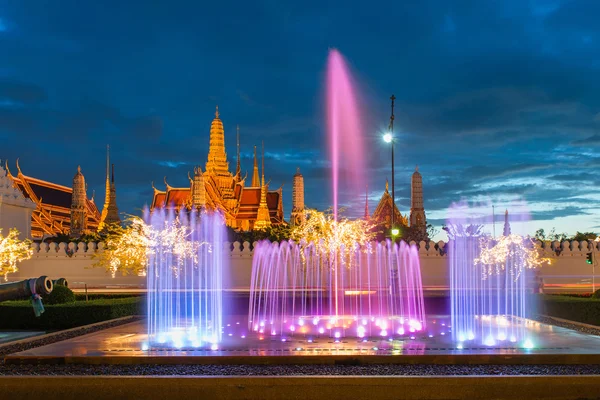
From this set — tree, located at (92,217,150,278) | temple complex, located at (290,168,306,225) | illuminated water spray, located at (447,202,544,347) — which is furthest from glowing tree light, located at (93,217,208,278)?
temple complex, located at (290,168,306,225)

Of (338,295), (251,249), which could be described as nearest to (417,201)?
(251,249)

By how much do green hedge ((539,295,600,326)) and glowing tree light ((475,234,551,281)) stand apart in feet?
37.6

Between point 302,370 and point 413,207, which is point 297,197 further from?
point 302,370

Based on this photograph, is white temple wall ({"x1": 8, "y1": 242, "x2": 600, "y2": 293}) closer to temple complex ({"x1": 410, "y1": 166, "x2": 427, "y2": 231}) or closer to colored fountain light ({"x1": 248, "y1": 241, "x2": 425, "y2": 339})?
colored fountain light ({"x1": 248, "y1": 241, "x2": 425, "y2": 339})

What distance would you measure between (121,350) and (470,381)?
5.47 m

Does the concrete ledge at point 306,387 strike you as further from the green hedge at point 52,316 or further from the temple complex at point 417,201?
the temple complex at point 417,201

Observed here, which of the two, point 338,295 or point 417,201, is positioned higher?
point 417,201

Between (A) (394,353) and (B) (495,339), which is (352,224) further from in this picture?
(A) (394,353)

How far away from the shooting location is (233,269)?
116 feet

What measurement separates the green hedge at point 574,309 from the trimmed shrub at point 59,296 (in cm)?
1237

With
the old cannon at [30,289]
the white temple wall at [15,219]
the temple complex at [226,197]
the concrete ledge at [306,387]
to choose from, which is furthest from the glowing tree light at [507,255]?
the temple complex at [226,197]

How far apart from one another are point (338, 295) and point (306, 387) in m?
20.0

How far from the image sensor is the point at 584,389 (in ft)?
27.1

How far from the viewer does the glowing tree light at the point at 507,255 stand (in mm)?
30375
